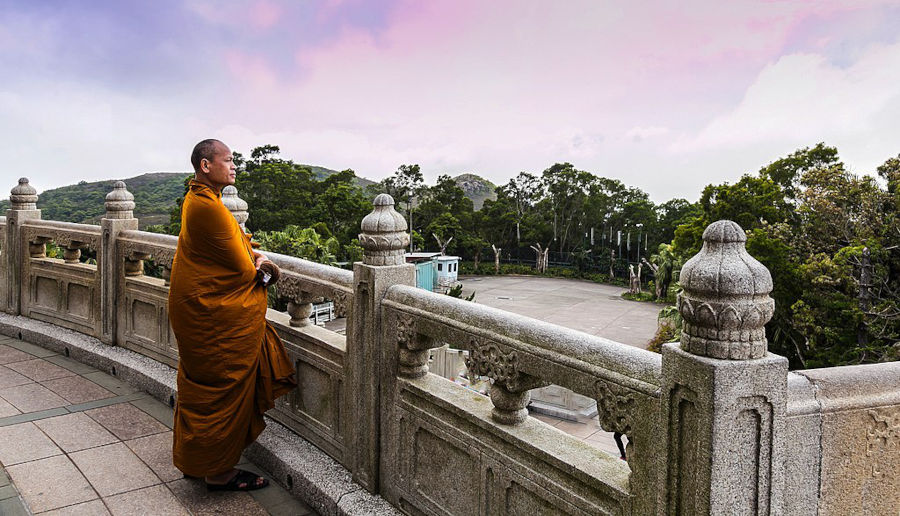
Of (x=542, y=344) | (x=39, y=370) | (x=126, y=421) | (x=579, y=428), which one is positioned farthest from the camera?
(x=579, y=428)

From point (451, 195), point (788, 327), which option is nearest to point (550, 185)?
point (451, 195)

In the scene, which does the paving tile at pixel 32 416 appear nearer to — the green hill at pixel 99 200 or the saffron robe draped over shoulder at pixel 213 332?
the saffron robe draped over shoulder at pixel 213 332

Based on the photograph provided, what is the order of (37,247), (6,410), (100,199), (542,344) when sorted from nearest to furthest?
(542,344)
(6,410)
(37,247)
(100,199)

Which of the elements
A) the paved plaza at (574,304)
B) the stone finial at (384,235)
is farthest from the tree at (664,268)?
the stone finial at (384,235)

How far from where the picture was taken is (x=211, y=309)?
308 centimetres

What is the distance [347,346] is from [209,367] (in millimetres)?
712

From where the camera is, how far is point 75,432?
12.6 ft

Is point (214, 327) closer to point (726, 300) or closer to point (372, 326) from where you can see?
point (372, 326)

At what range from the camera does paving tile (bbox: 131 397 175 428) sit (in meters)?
4.09

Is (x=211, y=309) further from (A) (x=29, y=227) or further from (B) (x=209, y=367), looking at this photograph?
(A) (x=29, y=227)

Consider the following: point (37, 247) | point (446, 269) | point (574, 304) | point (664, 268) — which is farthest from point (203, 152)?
point (446, 269)

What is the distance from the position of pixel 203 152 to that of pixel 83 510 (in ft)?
6.12

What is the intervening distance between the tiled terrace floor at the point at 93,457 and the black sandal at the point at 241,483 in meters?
0.03

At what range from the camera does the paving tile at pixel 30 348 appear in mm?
5442
